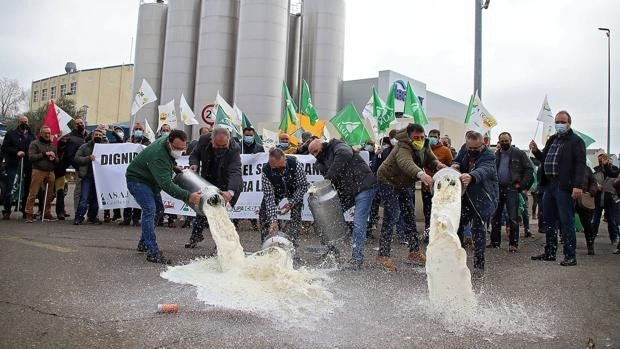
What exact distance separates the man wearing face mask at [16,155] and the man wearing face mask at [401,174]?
7.32m

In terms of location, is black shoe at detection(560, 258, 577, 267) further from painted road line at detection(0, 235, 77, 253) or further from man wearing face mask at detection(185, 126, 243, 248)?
painted road line at detection(0, 235, 77, 253)

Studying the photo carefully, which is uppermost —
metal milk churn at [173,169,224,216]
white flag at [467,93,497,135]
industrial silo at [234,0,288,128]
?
industrial silo at [234,0,288,128]

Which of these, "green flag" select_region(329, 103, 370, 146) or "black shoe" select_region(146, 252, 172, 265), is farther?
"green flag" select_region(329, 103, 370, 146)

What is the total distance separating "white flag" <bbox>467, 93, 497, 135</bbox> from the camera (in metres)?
13.3

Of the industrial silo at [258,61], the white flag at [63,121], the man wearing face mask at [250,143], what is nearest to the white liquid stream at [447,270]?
the man wearing face mask at [250,143]

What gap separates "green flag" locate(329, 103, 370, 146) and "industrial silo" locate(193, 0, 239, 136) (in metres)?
25.0

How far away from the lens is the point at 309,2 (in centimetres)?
3988

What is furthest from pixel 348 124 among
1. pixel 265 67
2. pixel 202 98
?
pixel 202 98

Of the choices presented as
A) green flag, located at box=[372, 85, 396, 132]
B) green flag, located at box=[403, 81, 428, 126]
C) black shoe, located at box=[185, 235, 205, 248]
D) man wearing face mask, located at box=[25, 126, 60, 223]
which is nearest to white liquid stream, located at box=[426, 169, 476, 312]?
black shoe, located at box=[185, 235, 205, 248]

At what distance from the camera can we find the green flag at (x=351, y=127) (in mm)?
12930

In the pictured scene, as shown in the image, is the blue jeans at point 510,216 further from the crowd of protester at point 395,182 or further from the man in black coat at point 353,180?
the man in black coat at point 353,180

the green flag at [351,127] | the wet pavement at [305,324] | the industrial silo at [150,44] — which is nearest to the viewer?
the wet pavement at [305,324]

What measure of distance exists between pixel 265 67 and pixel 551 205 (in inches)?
1152

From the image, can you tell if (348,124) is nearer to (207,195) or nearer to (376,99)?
(376,99)
